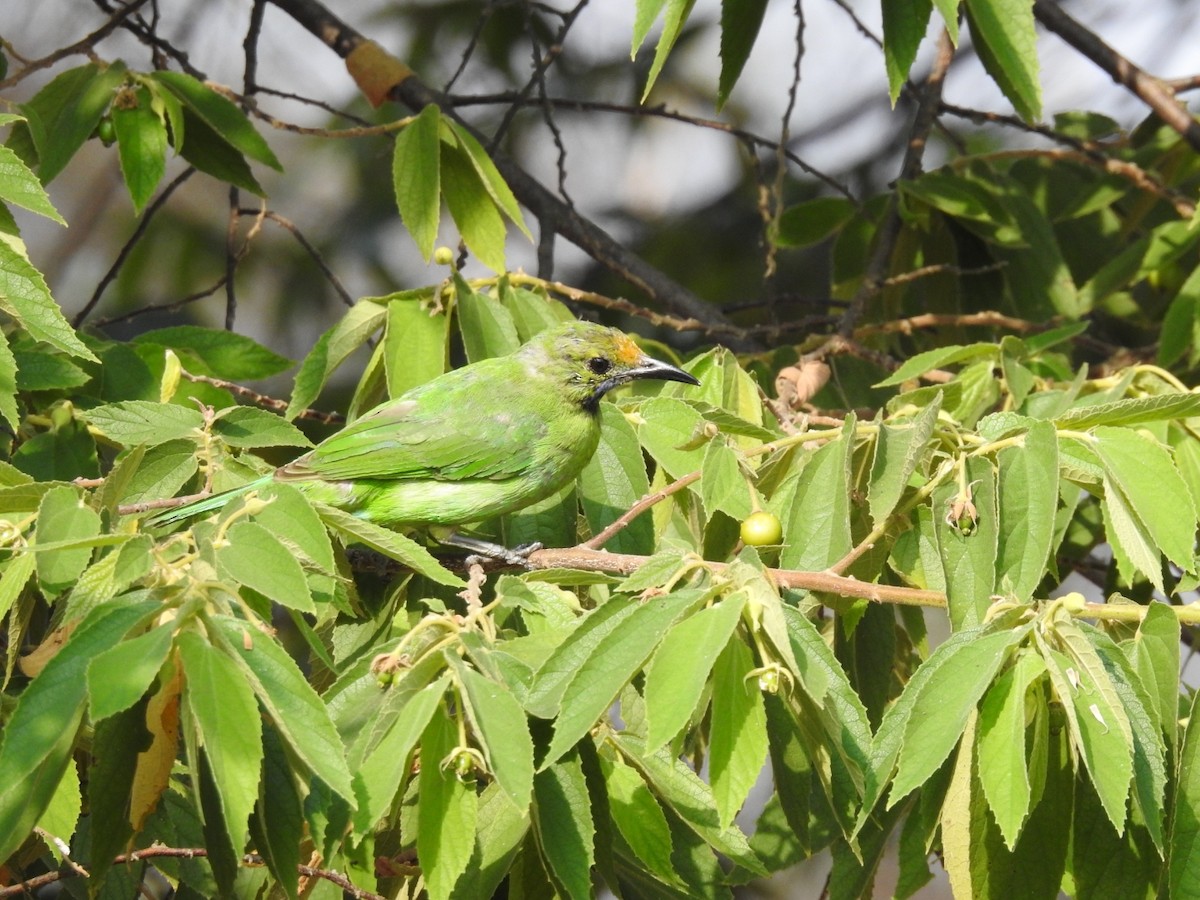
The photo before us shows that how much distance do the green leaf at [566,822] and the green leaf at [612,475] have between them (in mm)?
1312

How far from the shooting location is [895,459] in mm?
2457

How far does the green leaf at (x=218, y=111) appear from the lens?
149 inches

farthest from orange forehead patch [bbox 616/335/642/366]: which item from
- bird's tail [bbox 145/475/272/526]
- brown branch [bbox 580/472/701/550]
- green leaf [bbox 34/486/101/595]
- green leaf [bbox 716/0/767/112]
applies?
green leaf [bbox 34/486/101/595]

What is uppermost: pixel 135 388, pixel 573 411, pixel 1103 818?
pixel 135 388

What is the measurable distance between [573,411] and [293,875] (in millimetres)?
2341

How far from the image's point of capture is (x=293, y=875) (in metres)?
1.84

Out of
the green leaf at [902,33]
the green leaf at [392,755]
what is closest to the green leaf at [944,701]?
the green leaf at [392,755]

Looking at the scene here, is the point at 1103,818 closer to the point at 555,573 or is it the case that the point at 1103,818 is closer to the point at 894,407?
the point at 555,573

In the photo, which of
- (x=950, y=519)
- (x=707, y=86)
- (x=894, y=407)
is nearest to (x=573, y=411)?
(x=894, y=407)

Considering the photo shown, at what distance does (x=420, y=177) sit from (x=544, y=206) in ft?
4.62

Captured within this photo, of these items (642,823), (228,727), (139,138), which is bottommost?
(642,823)

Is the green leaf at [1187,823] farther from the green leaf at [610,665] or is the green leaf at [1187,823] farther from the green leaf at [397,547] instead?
the green leaf at [397,547]

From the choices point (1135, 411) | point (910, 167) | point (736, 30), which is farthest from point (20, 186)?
point (910, 167)

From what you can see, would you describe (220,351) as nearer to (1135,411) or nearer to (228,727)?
(228,727)
